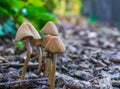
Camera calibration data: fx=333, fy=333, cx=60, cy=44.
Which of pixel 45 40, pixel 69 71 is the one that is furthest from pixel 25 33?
pixel 69 71

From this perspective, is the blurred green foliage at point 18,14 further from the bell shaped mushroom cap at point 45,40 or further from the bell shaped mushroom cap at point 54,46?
the bell shaped mushroom cap at point 54,46

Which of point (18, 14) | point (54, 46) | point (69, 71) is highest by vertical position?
point (18, 14)

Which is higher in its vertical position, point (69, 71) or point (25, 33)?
point (25, 33)

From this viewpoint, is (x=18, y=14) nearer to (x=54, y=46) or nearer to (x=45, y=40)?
(x=45, y=40)

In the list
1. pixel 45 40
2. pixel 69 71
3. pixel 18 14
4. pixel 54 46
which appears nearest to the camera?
pixel 54 46

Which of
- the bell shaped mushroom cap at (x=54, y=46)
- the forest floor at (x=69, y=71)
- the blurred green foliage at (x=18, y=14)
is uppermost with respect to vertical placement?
the blurred green foliage at (x=18, y=14)

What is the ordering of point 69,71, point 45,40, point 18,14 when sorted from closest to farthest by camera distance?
point 45,40 < point 69,71 < point 18,14

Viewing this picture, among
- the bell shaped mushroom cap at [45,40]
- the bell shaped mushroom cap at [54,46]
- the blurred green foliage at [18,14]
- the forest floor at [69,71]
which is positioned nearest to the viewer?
the bell shaped mushroom cap at [54,46]

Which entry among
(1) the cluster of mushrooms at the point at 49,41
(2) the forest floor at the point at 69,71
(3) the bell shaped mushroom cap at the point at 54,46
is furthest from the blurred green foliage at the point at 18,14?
(3) the bell shaped mushroom cap at the point at 54,46
